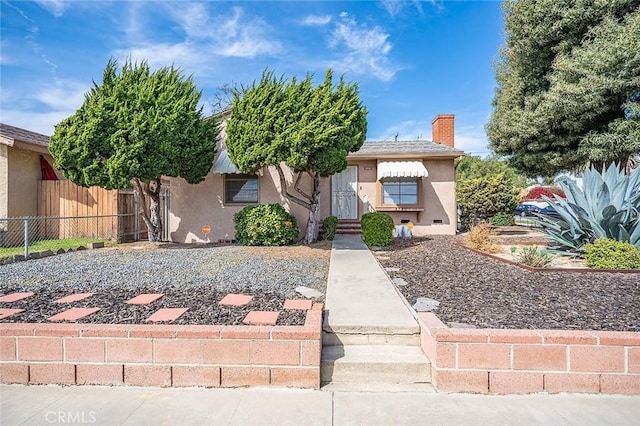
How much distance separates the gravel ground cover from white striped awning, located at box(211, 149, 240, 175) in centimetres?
396

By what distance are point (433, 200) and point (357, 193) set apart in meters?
3.76

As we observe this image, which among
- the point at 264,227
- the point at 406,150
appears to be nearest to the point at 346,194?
the point at 406,150

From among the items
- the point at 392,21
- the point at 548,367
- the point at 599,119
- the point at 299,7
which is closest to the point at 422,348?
the point at 548,367

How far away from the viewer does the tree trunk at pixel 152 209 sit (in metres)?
12.2

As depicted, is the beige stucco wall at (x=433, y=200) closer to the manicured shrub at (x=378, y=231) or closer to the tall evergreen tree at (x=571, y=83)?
the tall evergreen tree at (x=571, y=83)

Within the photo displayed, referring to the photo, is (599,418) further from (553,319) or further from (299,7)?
(299,7)

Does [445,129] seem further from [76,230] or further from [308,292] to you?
[76,230]

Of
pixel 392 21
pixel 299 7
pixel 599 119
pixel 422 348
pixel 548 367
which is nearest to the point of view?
pixel 548 367

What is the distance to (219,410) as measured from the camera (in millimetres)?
2988

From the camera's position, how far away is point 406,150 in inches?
617

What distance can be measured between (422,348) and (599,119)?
14.3m

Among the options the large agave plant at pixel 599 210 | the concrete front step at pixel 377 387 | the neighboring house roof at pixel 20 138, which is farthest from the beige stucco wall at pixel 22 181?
the large agave plant at pixel 599 210

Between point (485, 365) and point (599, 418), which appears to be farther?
point (485, 365)

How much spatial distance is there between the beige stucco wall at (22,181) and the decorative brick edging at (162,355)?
41.0 ft
